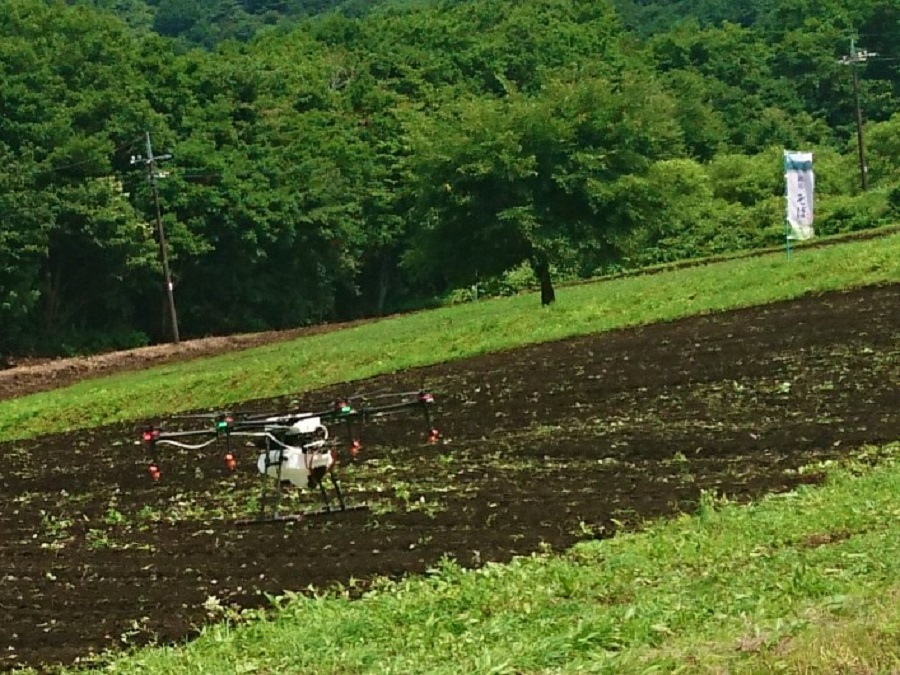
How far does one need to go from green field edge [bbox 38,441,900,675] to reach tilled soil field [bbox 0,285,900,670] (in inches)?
23.8

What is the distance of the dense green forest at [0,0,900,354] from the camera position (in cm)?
3297

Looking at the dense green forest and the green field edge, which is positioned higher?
the dense green forest

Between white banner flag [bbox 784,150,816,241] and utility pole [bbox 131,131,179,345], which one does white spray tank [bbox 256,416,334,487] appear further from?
utility pole [bbox 131,131,179,345]

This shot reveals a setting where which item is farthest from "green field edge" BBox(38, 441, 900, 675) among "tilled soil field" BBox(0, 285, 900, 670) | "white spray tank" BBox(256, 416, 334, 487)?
"white spray tank" BBox(256, 416, 334, 487)

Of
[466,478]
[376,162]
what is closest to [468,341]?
[466,478]

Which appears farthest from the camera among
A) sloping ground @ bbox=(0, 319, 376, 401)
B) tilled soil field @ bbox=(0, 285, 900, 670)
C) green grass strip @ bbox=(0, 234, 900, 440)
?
sloping ground @ bbox=(0, 319, 376, 401)

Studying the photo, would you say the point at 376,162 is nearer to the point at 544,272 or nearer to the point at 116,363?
the point at 116,363

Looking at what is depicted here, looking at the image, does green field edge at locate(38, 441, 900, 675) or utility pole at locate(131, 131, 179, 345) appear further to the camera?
utility pole at locate(131, 131, 179, 345)

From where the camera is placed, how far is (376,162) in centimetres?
6775

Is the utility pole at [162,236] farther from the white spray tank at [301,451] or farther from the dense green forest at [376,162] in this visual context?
the white spray tank at [301,451]

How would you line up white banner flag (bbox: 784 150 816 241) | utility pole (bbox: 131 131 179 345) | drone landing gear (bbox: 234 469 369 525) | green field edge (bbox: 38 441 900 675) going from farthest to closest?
utility pole (bbox: 131 131 179 345) → white banner flag (bbox: 784 150 816 241) → drone landing gear (bbox: 234 469 369 525) → green field edge (bbox: 38 441 900 675)

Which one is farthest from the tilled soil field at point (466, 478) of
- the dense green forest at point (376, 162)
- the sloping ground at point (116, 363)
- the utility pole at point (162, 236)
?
the utility pole at point (162, 236)

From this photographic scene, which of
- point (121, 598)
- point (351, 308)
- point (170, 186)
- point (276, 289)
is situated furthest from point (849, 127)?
point (121, 598)

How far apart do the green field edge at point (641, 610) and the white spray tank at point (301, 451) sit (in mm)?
2406
